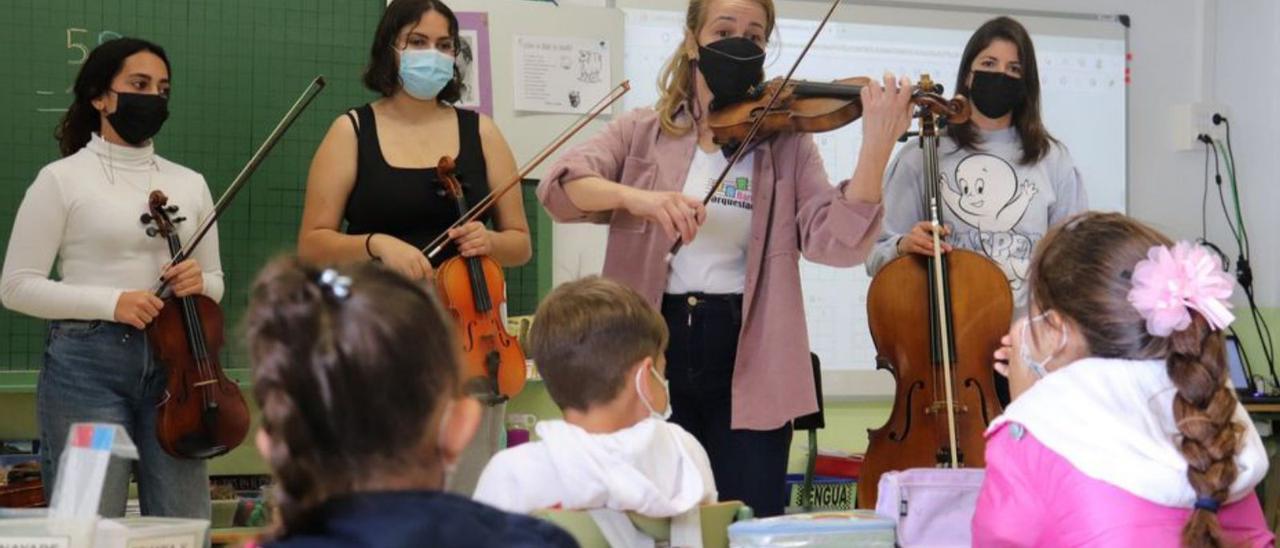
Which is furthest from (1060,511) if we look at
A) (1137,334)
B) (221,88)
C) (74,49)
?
(74,49)

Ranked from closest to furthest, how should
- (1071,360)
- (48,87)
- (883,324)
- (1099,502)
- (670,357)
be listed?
1. (1099,502)
2. (1071,360)
3. (670,357)
4. (883,324)
5. (48,87)

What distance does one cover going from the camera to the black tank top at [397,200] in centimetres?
278

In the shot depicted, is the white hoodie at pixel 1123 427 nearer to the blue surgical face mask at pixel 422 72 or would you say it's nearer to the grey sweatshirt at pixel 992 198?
the grey sweatshirt at pixel 992 198

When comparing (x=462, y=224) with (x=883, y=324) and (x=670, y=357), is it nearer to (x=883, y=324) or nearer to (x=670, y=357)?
(x=670, y=357)

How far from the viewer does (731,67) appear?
257 centimetres

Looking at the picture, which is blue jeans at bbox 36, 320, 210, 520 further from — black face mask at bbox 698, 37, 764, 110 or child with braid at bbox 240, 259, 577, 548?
child with braid at bbox 240, 259, 577, 548

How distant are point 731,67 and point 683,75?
0.47 feet

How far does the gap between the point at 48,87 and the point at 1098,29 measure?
3.42m

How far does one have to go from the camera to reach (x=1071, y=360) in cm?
187

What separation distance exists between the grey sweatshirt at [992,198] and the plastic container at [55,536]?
5.86 feet

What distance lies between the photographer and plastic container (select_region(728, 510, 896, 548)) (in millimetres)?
1746

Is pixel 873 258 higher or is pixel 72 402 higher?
pixel 873 258

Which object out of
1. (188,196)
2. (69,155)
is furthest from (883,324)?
(69,155)

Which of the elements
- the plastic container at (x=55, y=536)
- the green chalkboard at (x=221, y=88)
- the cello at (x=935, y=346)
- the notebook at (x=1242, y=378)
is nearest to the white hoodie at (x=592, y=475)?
the plastic container at (x=55, y=536)
